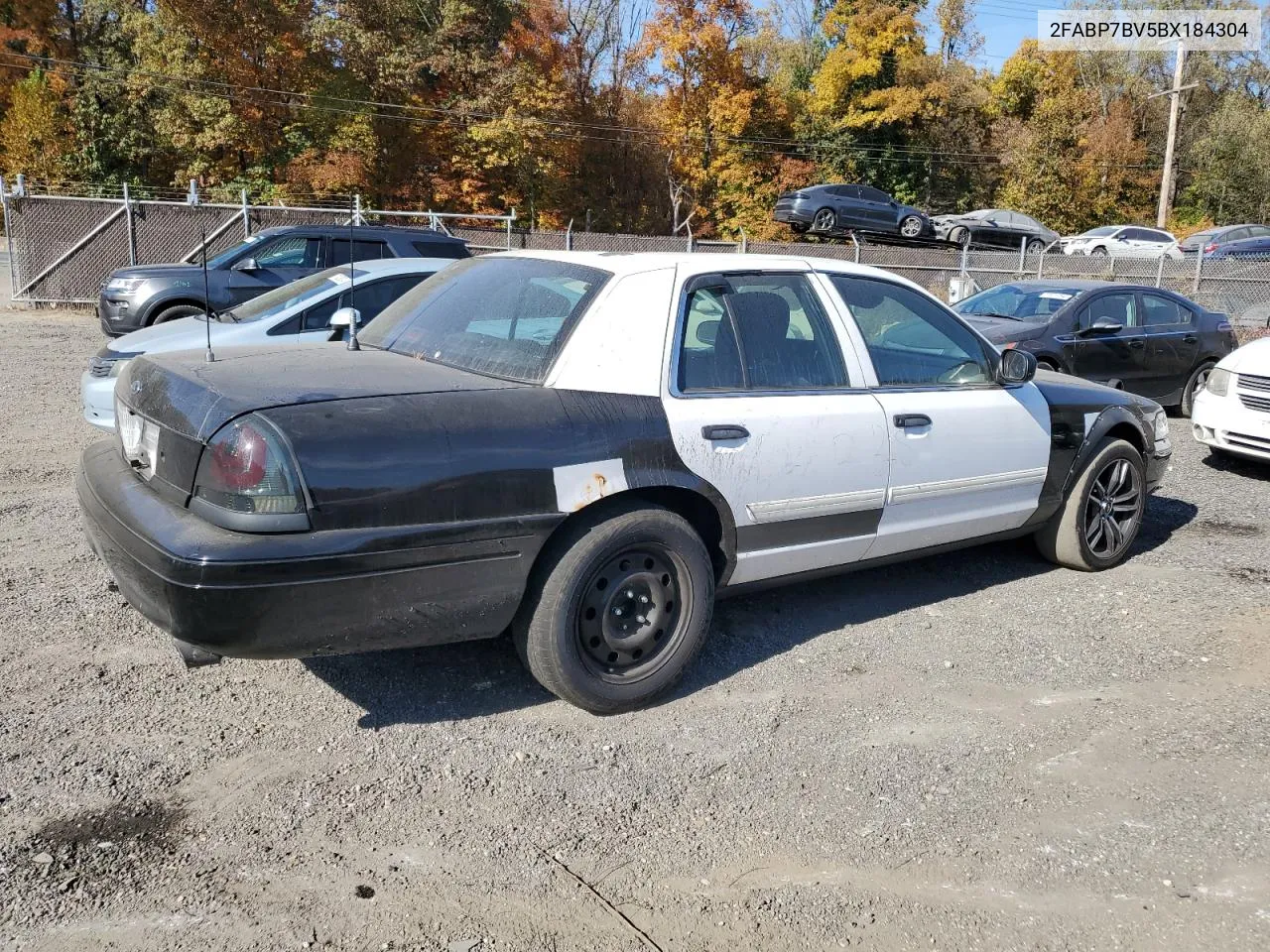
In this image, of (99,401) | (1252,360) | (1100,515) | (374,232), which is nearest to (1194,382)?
(1252,360)

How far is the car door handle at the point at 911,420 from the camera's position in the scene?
4477 mm

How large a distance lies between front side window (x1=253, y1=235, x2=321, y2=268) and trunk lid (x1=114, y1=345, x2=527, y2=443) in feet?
28.8

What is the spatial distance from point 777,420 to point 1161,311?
895cm

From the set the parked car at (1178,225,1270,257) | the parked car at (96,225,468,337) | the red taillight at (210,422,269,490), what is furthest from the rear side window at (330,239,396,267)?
the parked car at (1178,225,1270,257)

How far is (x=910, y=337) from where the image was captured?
488 centimetres

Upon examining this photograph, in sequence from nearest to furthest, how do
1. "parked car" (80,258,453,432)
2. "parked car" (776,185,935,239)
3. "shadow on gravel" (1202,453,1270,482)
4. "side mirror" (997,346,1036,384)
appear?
"side mirror" (997,346,1036,384), "parked car" (80,258,453,432), "shadow on gravel" (1202,453,1270,482), "parked car" (776,185,935,239)

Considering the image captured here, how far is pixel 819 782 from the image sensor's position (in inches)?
136

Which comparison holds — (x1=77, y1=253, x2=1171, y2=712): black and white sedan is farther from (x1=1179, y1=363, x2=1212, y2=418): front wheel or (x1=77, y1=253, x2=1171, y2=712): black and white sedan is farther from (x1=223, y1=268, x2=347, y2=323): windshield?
(x1=1179, y1=363, x2=1212, y2=418): front wheel

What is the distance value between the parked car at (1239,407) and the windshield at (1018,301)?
2178 mm

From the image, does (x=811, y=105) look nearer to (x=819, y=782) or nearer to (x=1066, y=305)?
(x=1066, y=305)

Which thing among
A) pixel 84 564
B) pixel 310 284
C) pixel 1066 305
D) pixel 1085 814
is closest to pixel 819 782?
pixel 1085 814

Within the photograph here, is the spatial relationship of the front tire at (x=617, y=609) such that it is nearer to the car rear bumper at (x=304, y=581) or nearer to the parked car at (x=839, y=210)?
the car rear bumper at (x=304, y=581)

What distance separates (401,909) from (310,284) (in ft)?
21.4

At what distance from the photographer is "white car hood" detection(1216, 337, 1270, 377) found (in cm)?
816
